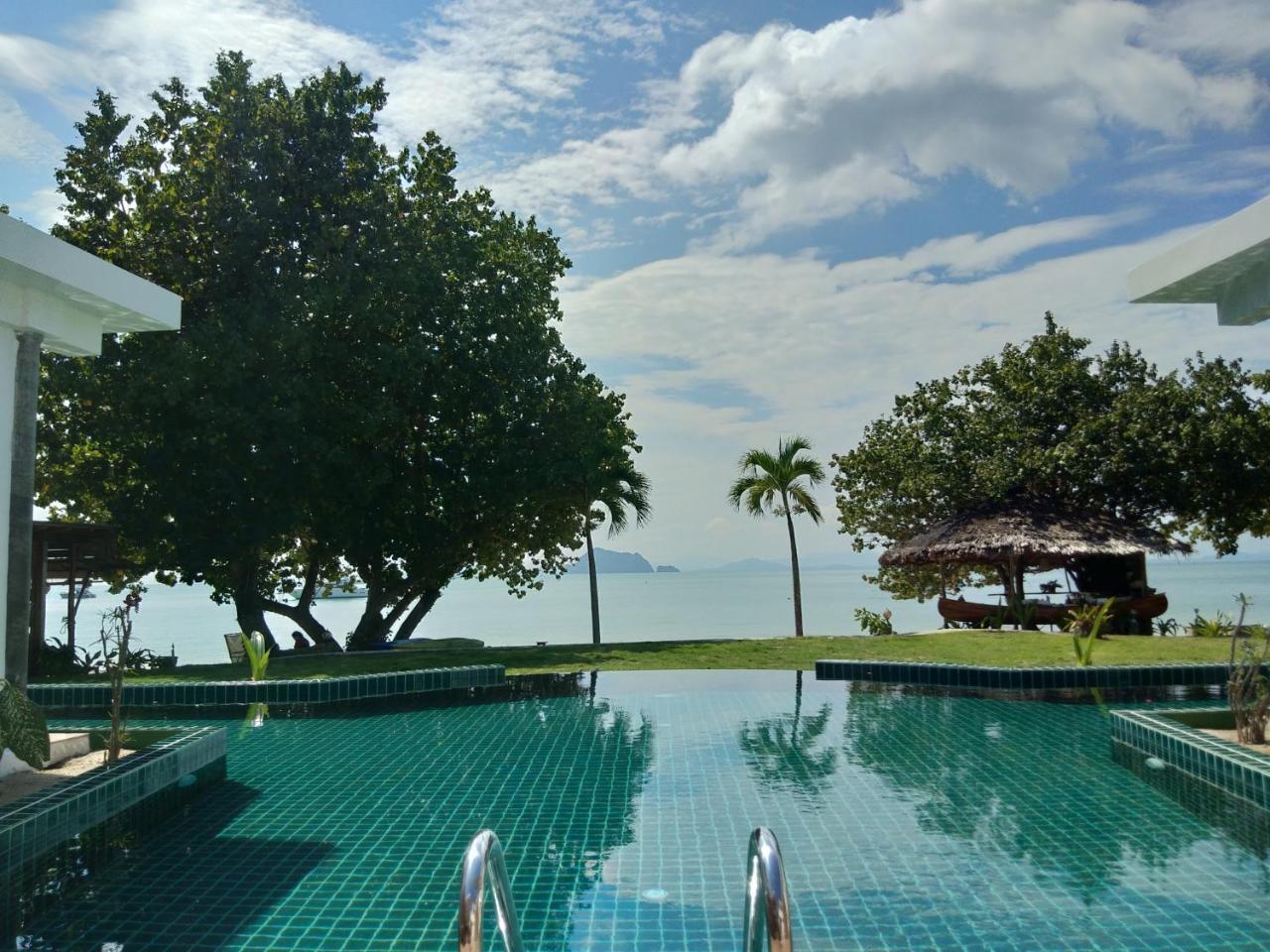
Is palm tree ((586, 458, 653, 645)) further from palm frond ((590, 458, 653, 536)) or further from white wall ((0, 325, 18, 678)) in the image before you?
white wall ((0, 325, 18, 678))

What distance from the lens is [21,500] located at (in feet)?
23.6

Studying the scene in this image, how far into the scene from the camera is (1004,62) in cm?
1246

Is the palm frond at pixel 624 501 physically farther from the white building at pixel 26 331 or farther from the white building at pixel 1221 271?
the white building at pixel 1221 271

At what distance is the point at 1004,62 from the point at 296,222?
12.5 metres

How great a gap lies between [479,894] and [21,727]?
4.24 metres

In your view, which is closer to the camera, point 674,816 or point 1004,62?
point 674,816

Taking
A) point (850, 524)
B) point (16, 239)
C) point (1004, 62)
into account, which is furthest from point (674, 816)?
Result: point (850, 524)

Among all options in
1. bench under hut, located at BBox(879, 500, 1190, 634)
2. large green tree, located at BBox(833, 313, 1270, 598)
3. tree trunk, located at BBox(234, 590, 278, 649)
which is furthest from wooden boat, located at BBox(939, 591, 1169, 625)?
tree trunk, located at BBox(234, 590, 278, 649)

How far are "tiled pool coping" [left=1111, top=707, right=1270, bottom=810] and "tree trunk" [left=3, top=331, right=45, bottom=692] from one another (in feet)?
26.4

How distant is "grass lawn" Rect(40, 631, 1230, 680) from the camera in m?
14.1

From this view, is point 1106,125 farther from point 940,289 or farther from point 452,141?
point 452,141

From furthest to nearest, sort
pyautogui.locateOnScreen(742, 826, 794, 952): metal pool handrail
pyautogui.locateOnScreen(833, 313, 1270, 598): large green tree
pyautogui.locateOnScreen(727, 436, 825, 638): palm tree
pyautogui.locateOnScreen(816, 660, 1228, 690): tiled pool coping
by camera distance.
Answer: pyautogui.locateOnScreen(727, 436, 825, 638): palm tree < pyautogui.locateOnScreen(833, 313, 1270, 598): large green tree < pyautogui.locateOnScreen(816, 660, 1228, 690): tiled pool coping < pyautogui.locateOnScreen(742, 826, 794, 952): metal pool handrail

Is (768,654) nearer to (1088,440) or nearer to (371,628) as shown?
(371,628)

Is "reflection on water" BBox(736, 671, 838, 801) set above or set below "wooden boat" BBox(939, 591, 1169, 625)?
below
